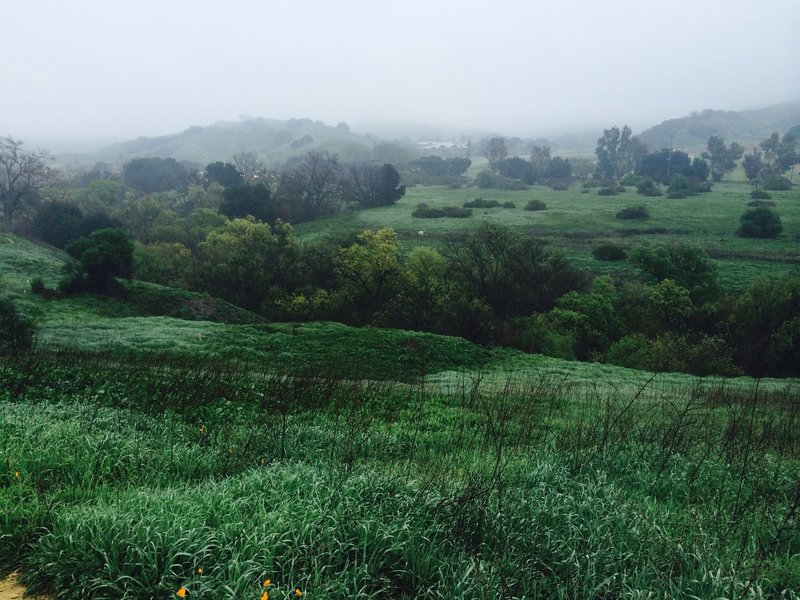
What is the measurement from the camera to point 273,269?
2231 inches

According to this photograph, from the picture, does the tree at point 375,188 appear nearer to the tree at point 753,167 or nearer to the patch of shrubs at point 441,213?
the patch of shrubs at point 441,213

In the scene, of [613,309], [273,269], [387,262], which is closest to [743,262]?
[613,309]

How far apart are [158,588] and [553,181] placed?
618 feet

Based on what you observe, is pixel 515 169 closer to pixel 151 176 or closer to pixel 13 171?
pixel 151 176

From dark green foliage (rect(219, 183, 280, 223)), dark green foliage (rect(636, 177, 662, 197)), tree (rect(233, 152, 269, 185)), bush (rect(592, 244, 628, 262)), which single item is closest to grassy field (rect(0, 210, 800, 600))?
bush (rect(592, 244, 628, 262))

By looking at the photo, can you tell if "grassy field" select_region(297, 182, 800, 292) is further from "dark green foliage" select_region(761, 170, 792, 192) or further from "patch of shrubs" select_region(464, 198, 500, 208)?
"dark green foliage" select_region(761, 170, 792, 192)

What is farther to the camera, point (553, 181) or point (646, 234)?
point (553, 181)

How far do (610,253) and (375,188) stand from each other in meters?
66.1

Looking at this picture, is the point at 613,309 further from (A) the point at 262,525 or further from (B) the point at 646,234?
(A) the point at 262,525

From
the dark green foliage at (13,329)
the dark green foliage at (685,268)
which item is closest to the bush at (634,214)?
the dark green foliage at (685,268)

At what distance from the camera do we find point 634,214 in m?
102

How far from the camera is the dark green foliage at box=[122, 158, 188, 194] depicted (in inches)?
5622

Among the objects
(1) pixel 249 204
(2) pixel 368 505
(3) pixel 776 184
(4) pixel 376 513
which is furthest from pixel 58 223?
(3) pixel 776 184

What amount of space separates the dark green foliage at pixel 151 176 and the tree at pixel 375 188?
5454 cm
